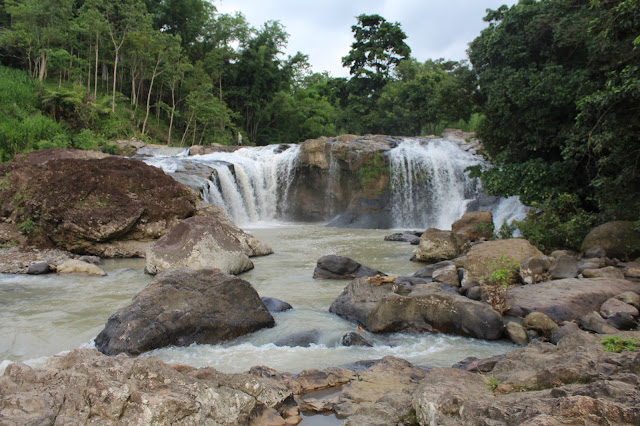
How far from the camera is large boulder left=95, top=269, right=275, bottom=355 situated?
4898mm

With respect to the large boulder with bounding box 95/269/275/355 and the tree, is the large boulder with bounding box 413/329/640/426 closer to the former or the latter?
the large boulder with bounding box 95/269/275/355

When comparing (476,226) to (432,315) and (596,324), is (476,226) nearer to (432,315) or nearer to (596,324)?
(596,324)

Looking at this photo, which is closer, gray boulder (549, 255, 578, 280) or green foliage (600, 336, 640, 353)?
green foliage (600, 336, 640, 353)

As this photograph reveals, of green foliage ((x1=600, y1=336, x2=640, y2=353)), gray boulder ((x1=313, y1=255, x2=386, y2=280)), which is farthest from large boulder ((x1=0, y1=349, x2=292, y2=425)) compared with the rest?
gray boulder ((x1=313, y1=255, x2=386, y2=280))

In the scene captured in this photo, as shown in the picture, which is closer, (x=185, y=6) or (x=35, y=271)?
(x=35, y=271)

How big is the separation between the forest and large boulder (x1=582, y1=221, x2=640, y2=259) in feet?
2.20

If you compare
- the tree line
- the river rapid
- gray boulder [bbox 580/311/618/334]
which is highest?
the tree line

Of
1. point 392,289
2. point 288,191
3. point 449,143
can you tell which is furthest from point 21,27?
point 392,289

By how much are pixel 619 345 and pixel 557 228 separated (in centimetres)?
711

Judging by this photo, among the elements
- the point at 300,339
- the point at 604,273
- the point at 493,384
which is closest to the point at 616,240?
the point at 604,273

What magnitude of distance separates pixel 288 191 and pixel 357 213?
→ 382cm

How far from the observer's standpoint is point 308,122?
41.3m

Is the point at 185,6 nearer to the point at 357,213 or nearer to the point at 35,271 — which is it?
the point at 357,213

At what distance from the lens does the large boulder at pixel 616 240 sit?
8211 mm
